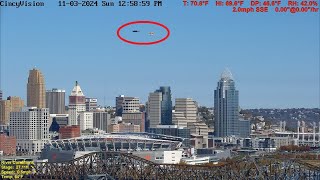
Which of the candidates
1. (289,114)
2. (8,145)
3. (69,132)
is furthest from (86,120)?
(289,114)

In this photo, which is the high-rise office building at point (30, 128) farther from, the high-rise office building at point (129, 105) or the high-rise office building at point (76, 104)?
the high-rise office building at point (129, 105)

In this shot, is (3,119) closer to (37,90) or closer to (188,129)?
(37,90)

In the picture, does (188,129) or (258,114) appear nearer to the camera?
(188,129)

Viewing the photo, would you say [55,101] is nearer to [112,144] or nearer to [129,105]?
[129,105]

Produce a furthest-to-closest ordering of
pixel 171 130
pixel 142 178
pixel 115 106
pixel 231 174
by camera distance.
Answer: pixel 115 106
pixel 171 130
pixel 142 178
pixel 231 174

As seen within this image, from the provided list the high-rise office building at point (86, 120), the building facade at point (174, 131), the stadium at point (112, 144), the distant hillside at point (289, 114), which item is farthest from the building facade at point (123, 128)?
the distant hillside at point (289, 114)

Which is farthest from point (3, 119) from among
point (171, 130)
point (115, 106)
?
point (115, 106)
